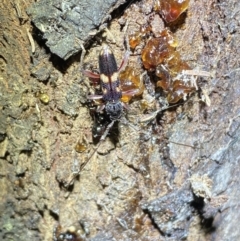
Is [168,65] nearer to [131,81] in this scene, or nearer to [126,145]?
[131,81]

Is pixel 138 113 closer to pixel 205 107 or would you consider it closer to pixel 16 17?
pixel 205 107

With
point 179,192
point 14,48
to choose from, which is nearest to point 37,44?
point 14,48

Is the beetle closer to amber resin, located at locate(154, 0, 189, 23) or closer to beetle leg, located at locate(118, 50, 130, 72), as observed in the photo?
beetle leg, located at locate(118, 50, 130, 72)

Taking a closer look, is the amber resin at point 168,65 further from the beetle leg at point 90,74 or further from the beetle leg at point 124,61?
the beetle leg at point 90,74

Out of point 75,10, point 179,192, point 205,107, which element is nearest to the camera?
point 75,10

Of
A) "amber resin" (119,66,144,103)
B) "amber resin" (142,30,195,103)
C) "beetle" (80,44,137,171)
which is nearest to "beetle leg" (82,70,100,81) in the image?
"beetle" (80,44,137,171)

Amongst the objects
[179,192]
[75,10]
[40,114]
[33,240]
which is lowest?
[33,240]

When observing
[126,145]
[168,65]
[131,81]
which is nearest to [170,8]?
[168,65]

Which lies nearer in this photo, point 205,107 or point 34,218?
point 205,107
